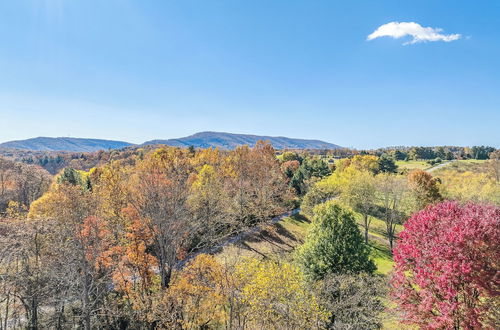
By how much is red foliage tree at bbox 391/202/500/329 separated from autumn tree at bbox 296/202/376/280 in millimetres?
7212

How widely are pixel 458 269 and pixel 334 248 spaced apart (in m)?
9.96

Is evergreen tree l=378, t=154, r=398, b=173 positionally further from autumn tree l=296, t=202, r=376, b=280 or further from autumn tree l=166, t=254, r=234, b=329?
autumn tree l=166, t=254, r=234, b=329

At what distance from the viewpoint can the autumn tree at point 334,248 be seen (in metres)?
21.0

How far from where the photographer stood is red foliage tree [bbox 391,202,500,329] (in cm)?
1164

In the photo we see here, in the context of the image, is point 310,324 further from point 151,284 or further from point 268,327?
point 151,284

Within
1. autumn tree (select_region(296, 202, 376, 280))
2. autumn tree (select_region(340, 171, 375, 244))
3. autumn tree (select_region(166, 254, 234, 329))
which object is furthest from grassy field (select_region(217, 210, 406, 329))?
autumn tree (select_region(166, 254, 234, 329))

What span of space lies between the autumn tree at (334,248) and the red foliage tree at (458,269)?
7.21 metres

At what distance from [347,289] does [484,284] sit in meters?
8.63

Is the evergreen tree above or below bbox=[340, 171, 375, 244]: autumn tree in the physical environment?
above

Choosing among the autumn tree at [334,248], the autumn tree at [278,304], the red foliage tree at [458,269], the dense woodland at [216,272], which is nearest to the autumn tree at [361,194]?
the dense woodland at [216,272]

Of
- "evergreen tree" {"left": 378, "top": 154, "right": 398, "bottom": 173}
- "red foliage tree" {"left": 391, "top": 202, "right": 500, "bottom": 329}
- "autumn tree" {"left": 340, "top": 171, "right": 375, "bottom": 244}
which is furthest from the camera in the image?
"evergreen tree" {"left": 378, "top": 154, "right": 398, "bottom": 173}

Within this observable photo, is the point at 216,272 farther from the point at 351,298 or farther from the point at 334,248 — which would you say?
the point at 351,298

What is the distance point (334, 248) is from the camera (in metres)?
21.2

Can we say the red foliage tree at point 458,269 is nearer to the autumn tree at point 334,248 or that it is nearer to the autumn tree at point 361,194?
→ the autumn tree at point 334,248
